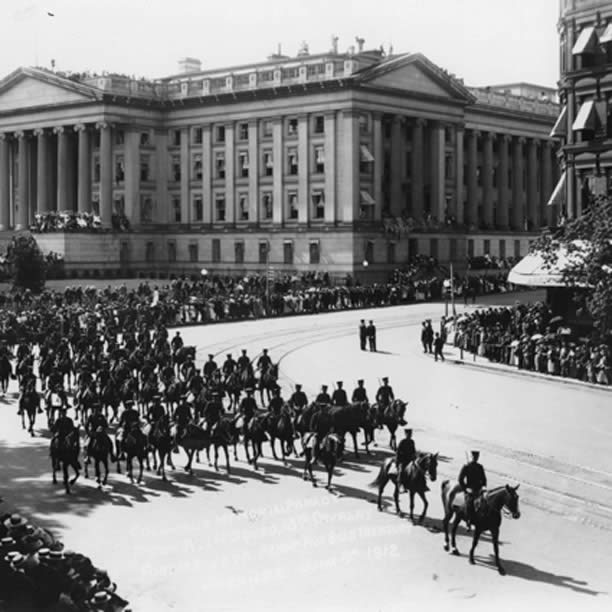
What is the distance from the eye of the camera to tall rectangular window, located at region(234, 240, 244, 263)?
90.7m


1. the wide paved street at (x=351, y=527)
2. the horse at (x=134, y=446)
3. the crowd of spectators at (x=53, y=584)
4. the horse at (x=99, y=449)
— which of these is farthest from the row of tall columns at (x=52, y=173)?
the crowd of spectators at (x=53, y=584)

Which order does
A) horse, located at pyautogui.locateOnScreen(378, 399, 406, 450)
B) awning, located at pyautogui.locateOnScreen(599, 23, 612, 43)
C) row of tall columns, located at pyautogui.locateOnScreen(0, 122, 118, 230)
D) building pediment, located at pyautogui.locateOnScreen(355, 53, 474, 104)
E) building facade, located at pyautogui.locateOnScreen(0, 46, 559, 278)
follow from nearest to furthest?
horse, located at pyautogui.locateOnScreen(378, 399, 406, 450), awning, located at pyautogui.locateOnScreen(599, 23, 612, 43), building pediment, located at pyautogui.locateOnScreen(355, 53, 474, 104), building facade, located at pyautogui.locateOnScreen(0, 46, 559, 278), row of tall columns, located at pyautogui.locateOnScreen(0, 122, 118, 230)

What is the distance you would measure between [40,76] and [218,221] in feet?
73.3

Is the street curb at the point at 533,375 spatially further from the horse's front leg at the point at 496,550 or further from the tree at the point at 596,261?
the horse's front leg at the point at 496,550

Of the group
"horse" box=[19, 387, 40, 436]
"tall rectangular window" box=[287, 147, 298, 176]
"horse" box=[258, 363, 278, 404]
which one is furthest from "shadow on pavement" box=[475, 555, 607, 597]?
"tall rectangular window" box=[287, 147, 298, 176]

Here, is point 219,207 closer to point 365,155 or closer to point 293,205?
point 293,205

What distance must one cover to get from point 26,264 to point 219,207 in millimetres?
27254

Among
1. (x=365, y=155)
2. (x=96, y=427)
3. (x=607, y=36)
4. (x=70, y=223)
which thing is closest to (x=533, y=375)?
(x=607, y=36)

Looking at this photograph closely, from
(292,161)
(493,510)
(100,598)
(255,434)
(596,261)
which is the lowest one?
(100,598)

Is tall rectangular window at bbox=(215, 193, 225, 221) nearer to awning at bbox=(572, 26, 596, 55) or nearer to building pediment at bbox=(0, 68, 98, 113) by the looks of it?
building pediment at bbox=(0, 68, 98, 113)

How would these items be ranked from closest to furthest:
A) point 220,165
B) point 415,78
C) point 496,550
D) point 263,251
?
1. point 496,550
2. point 415,78
3. point 263,251
4. point 220,165

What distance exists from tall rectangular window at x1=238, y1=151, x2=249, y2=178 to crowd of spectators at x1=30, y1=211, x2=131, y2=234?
12.1 m

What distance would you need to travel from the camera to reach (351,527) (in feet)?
62.5

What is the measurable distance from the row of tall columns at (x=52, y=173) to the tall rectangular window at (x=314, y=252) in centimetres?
1968
